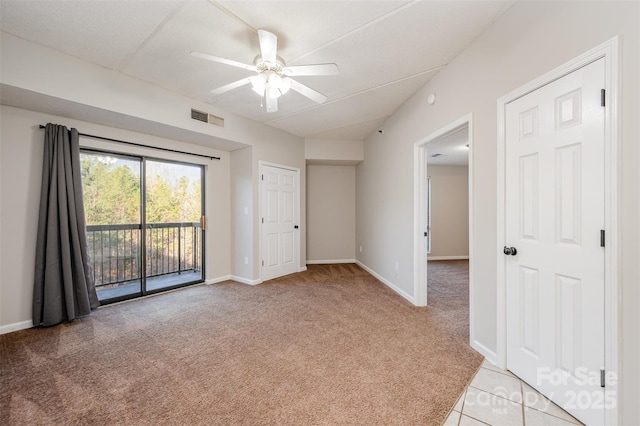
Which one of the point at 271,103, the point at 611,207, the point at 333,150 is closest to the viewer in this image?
the point at 611,207

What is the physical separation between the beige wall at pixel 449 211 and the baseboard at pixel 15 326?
7308 millimetres

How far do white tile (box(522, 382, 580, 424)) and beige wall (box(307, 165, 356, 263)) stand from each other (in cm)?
450

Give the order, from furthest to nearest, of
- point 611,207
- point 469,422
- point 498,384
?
point 498,384 < point 469,422 < point 611,207

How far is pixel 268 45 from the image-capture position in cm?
197

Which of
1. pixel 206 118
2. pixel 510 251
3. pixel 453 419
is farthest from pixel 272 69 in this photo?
pixel 453 419

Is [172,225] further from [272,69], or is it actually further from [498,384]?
[498,384]

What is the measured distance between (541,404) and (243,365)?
2.05 m

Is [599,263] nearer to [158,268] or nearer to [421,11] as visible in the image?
[421,11]

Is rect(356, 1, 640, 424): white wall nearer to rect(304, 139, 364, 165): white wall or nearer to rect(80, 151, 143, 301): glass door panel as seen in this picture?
rect(304, 139, 364, 165): white wall

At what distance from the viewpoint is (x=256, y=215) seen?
171 inches

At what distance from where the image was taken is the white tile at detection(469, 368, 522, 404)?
1.67 meters

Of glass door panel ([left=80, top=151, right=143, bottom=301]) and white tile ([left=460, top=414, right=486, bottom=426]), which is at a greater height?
glass door panel ([left=80, top=151, right=143, bottom=301])

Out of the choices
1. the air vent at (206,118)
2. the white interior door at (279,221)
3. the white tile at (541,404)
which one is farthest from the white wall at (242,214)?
the white tile at (541,404)

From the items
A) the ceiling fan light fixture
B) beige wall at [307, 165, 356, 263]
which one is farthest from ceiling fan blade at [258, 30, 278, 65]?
beige wall at [307, 165, 356, 263]
